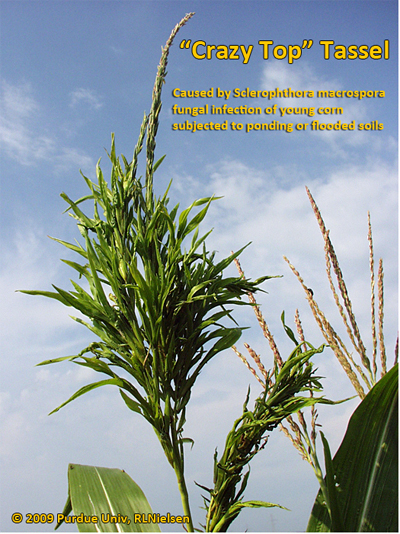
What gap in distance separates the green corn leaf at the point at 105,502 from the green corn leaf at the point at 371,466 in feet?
1.62

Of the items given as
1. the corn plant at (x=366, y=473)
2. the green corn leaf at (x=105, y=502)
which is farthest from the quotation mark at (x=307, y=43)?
the green corn leaf at (x=105, y=502)

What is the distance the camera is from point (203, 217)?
1419mm

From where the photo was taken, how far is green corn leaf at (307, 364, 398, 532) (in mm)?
896

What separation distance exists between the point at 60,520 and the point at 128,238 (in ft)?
2.90

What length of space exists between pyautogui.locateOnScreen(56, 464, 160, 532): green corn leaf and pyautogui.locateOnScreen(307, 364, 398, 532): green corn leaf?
49 centimetres

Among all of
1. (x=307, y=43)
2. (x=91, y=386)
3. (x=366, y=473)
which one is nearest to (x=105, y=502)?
(x=91, y=386)

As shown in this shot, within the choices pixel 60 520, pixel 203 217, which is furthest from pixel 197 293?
pixel 60 520

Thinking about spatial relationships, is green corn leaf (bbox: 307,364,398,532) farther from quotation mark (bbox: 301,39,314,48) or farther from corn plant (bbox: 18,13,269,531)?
quotation mark (bbox: 301,39,314,48)

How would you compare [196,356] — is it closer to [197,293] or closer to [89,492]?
[197,293]

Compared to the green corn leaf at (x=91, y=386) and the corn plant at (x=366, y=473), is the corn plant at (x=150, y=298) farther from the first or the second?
the corn plant at (x=366, y=473)

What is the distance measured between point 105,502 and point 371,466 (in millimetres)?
692

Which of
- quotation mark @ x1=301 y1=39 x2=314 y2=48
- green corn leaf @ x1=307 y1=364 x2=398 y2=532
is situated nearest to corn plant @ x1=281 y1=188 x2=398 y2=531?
green corn leaf @ x1=307 y1=364 x2=398 y2=532

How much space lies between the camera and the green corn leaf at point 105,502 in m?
0.98

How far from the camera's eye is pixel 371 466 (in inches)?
36.2
